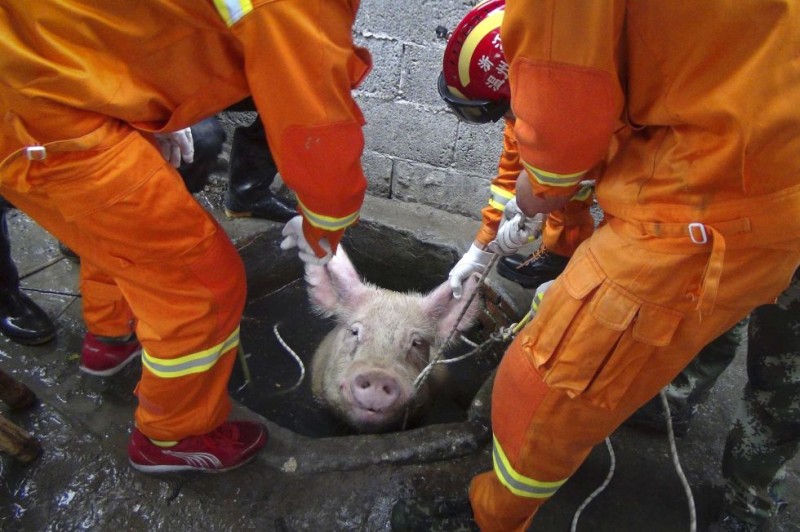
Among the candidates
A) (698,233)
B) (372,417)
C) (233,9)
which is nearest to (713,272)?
(698,233)

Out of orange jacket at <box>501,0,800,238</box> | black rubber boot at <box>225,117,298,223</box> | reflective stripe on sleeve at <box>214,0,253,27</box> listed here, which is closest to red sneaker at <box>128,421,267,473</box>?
reflective stripe on sleeve at <box>214,0,253,27</box>

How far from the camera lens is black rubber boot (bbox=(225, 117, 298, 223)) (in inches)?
141

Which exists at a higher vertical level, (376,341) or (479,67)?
(479,67)

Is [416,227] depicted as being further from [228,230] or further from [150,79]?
[150,79]

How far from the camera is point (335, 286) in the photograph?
3.25m

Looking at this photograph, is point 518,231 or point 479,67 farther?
point 518,231

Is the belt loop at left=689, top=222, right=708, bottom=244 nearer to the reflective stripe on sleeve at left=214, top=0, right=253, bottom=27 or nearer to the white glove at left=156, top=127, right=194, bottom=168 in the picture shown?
the reflective stripe on sleeve at left=214, top=0, right=253, bottom=27

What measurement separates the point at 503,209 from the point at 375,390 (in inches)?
45.5

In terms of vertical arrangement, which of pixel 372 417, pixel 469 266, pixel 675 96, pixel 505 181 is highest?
pixel 675 96

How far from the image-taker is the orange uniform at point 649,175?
116 centimetres

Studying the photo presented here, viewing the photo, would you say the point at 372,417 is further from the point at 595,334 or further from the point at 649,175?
the point at 649,175

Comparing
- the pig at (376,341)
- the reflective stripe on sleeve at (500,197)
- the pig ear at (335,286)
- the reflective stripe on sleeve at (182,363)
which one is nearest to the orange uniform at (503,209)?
the reflective stripe on sleeve at (500,197)

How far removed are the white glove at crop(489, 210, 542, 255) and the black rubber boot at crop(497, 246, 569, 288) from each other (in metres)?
1.32

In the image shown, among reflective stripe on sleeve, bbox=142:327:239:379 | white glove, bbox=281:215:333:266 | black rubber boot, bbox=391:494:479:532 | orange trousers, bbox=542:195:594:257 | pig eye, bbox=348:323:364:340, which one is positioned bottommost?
pig eye, bbox=348:323:364:340
